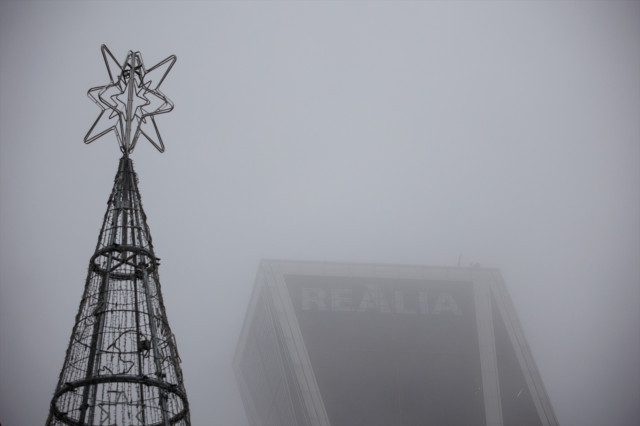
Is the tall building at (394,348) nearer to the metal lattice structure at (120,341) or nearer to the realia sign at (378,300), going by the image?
the realia sign at (378,300)

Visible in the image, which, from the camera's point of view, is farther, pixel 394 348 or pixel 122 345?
pixel 394 348

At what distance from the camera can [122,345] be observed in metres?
18.4

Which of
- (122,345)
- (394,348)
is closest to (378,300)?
(394,348)

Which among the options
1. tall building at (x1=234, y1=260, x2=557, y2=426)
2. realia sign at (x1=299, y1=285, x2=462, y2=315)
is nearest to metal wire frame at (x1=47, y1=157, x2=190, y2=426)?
tall building at (x1=234, y1=260, x2=557, y2=426)

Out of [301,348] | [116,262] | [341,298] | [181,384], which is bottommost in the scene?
[181,384]

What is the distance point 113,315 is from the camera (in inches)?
716

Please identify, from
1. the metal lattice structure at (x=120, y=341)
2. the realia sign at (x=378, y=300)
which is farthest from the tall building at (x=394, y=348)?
the metal lattice structure at (x=120, y=341)

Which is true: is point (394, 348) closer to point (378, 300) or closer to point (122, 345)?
point (378, 300)

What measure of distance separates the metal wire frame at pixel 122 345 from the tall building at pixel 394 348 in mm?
53814

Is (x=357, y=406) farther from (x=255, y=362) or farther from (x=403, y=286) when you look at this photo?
(x=255, y=362)

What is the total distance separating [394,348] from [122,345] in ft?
200

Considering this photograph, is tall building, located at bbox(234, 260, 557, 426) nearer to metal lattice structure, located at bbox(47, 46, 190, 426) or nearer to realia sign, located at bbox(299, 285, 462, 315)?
realia sign, located at bbox(299, 285, 462, 315)

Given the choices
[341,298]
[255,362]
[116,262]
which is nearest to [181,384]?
[116,262]

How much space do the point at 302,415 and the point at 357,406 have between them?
17.4 feet
